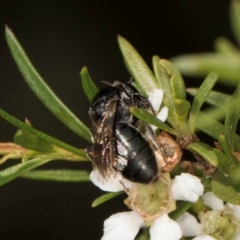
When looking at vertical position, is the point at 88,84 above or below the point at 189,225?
above

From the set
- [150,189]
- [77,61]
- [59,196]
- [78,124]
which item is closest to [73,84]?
[77,61]

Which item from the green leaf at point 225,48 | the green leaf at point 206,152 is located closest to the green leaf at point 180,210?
the green leaf at point 206,152

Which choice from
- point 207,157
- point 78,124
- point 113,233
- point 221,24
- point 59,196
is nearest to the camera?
point 207,157

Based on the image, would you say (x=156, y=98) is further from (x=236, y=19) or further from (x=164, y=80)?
(x=236, y=19)

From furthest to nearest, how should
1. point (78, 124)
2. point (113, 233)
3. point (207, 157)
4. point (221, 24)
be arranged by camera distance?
point (221, 24) < point (78, 124) < point (113, 233) < point (207, 157)

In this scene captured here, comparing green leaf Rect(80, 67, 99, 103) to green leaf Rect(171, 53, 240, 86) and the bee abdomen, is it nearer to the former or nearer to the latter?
the bee abdomen

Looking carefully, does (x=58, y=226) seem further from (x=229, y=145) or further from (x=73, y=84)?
(x=229, y=145)

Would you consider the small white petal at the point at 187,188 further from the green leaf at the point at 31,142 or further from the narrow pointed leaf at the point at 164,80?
the green leaf at the point at 31,142

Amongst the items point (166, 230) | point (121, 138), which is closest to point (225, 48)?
point (166, 230)
